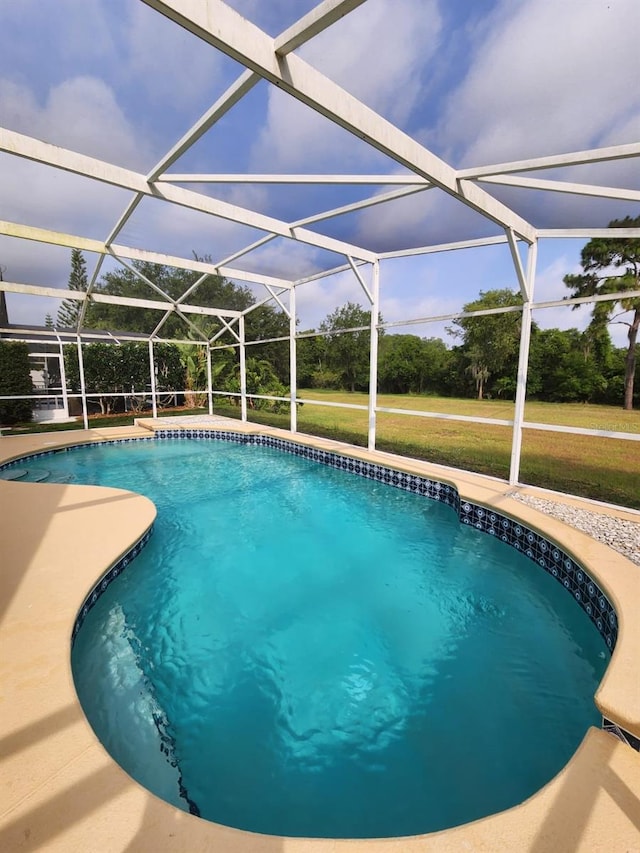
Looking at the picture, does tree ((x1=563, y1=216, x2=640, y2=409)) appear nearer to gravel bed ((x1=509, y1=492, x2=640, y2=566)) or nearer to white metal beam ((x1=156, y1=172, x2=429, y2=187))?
A: gravel bed ((x1=509, y1=492, x2=640, y2=566))

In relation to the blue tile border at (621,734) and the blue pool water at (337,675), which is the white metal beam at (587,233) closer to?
the blue pool water at (337,675)

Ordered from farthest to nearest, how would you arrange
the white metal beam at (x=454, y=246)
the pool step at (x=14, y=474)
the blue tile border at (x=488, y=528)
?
1. the pool step at (x=14, y=474)
2. the white metal beam at (x=454, y=246)
3. the blue tile border at (x=488, y=528)

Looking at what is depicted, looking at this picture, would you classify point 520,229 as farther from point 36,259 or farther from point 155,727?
point 36,259

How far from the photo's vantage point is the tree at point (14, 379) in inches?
466

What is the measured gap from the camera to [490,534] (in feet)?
16.6

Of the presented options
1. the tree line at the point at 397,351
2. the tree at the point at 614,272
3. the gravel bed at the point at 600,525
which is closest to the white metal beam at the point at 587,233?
the tree line at the point at 397,351

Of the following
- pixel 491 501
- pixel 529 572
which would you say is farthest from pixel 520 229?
pixel 529 572

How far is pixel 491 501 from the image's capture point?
513cm

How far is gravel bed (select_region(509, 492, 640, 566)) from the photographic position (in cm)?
383

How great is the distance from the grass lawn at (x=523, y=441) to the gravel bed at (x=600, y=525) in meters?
1.37

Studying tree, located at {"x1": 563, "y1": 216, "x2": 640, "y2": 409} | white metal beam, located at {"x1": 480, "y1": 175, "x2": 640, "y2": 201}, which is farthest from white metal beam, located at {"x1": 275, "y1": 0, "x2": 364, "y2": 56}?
tree, located at {"x1": 563, "y1": 216, "x2": 640, "y2": 409}

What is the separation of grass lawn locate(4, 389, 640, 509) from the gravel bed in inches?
54.1

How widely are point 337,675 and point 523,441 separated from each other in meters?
9.79

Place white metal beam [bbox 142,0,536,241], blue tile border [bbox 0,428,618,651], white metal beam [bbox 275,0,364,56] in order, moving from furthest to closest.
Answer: blue tile border [bbox 0,428,618,651] → white metal beam [bbox 142,0,536,241] → white metal beam [bbox 275,0,364,56]
